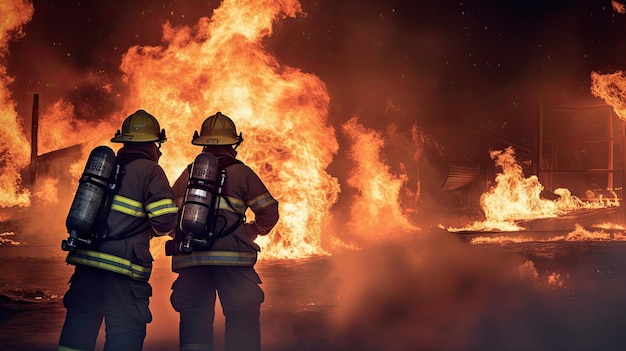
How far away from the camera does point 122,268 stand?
4.33 meters

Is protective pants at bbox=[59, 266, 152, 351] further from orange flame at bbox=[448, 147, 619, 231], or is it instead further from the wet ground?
orange flame at bbox=[448, 147, 619, 231]

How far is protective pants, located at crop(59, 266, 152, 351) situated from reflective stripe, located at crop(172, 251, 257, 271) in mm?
449

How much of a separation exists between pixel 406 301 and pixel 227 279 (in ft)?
12.4

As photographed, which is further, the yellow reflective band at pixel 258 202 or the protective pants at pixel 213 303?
the yellow reflective band at pixel 258 202

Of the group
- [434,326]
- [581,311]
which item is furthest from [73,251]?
[581,311]

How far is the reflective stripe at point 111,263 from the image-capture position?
14.2 feet

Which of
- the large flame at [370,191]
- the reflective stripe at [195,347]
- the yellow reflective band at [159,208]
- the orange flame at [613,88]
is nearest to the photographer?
the yellow reflective band at [159,208]

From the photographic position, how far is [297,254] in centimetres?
1212

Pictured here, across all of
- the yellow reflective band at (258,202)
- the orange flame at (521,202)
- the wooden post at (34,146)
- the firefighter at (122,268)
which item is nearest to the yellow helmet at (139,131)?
the firefighter at (122,268)

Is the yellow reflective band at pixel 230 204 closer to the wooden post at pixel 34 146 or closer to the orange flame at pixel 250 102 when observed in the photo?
the orange flame at pixel 250 102

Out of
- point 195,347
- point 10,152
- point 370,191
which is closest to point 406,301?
point 195,347

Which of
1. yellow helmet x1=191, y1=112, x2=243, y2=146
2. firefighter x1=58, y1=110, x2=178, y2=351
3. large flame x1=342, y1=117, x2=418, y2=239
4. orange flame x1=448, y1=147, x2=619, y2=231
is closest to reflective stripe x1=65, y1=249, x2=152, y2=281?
firefighter x1=58, y1=110, x2=178, y2=351

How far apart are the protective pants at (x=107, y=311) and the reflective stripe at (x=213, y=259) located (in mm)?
449

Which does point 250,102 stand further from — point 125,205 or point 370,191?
point 125,205
